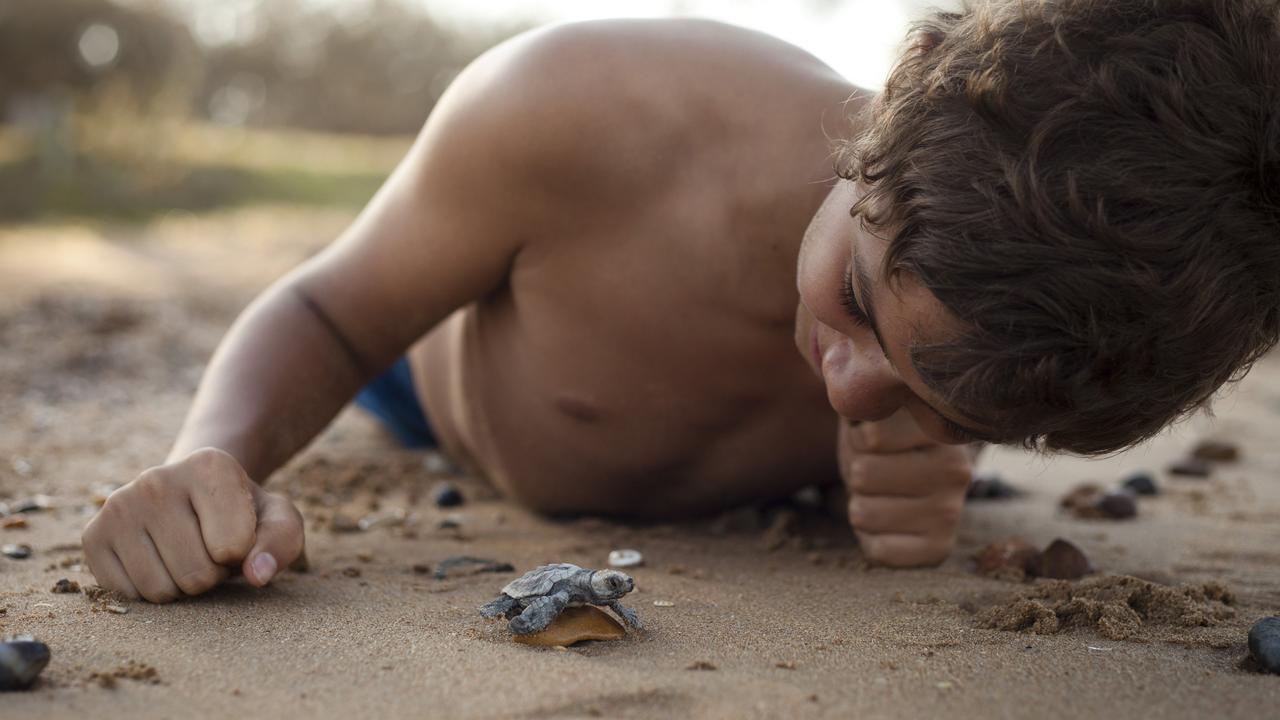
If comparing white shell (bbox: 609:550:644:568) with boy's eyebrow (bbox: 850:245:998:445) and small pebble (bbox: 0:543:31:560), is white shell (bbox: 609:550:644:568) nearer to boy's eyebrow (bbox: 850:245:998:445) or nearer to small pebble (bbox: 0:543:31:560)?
boy's eyebrow (bbox: 850:245:998:445)

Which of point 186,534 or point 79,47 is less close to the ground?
point 79,47

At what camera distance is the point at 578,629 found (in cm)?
173

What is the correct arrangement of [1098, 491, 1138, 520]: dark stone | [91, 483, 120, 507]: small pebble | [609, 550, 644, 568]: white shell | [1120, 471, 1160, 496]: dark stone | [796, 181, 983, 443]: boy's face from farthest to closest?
1. [1120, 471, 1160, 496]: dark stone
2. [1098, 491, 1138, 520]: dark stone
3. [91, 483, 120, 507]: small pebble
4. [609, 550, 644, 568]: white shell
5. [796, 181, 983, 443]: boy's face

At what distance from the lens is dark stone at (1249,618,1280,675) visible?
5.39 ft

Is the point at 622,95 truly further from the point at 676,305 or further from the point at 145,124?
the point at 145,124

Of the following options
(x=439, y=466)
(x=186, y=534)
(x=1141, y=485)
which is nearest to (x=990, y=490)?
(x=1141, y=485)

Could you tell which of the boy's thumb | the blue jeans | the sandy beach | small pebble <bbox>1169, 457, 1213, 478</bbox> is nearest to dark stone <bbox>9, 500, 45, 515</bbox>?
the sandy beach

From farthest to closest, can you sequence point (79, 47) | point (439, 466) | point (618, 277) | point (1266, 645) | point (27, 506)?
point (79, 47)
point (439, 466)
point (27, 506)
point (618, 277)
point (1266, 645)

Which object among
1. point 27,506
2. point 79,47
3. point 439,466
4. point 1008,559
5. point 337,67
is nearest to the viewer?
point 1008,559

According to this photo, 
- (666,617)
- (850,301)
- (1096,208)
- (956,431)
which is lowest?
(666,617)

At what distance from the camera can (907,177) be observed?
1724mm

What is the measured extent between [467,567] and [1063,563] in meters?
1.17

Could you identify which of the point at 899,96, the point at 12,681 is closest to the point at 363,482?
the point at 12,681

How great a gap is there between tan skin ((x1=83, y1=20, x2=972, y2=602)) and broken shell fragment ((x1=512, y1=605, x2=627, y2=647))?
65 cm
